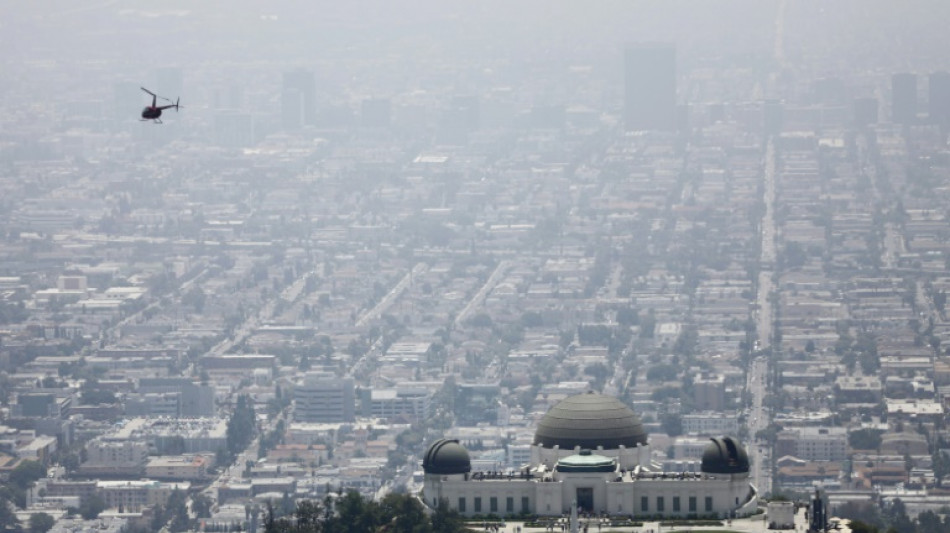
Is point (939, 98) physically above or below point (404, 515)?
above

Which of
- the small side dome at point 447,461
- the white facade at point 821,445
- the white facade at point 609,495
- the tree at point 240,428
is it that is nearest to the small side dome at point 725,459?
the white facade at point 609,495

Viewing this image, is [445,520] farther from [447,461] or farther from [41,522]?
[41,522]

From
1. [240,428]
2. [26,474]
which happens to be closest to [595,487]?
[26,474]

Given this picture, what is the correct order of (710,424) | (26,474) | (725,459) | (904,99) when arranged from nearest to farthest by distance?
(725,459), (26,474), (710,424), (904,99)

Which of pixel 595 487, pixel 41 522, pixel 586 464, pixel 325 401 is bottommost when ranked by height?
pixel 41 522

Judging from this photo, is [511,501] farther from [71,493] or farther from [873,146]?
[873,146]

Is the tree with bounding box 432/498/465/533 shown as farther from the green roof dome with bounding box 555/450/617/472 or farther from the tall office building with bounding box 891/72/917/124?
the tall office building with bounding box 891/72/917/124

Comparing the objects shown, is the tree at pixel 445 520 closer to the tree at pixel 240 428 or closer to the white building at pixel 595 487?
the white building at pixel 595 487
